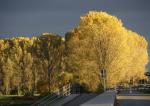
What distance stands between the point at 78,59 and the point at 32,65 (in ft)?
70.9

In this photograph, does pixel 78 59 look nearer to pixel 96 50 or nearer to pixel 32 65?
pixel 96 50

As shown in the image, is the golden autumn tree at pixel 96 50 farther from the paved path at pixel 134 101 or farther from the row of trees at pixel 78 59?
the paved path at pixel 134 101

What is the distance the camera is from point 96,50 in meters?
56.5

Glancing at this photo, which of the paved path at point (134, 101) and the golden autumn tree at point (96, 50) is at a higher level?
the golden autumn tree at point (96, 50)

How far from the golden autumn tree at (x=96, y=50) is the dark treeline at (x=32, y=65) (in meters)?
5.40

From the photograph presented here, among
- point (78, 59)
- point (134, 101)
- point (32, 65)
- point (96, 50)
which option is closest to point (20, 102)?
point (78, 59)

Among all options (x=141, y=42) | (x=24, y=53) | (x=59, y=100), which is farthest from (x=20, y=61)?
(x=59, y=100)

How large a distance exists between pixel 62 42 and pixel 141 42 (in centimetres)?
2006

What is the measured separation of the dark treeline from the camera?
221ft

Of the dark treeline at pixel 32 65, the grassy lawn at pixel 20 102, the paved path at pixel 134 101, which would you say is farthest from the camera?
the dark treeline at pixel 32 65

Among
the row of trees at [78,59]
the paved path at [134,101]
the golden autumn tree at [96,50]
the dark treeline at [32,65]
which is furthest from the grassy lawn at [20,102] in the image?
the paved path at [134,101]

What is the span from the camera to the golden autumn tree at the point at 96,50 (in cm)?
5453

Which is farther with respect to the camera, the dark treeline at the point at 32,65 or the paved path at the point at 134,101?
the dark treeline at the point at 32,65

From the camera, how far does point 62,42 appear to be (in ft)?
229
